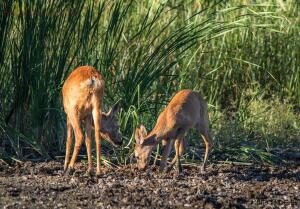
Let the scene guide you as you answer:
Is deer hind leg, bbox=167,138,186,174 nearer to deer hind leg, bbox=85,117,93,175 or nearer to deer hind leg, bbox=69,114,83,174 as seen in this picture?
deer hind leg, bbox=85,117,93,175

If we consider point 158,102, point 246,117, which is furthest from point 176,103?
point 246,117

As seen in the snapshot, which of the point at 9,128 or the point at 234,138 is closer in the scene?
the point at 9,128

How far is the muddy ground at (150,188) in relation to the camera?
6.88 metres

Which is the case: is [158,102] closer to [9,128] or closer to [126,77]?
[126,77]

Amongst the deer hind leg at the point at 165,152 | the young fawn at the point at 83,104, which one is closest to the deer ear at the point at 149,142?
the deer hind leg at the point at 165,152

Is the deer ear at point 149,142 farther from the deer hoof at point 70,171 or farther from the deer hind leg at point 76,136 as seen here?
the deer hoof at point 70,171

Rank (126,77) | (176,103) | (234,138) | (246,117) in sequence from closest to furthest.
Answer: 1. (176,103)
2. (126,77)
3. (234,138)
4. (246,117)

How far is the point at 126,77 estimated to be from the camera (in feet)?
29.8

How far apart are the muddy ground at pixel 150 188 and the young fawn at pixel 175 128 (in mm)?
172

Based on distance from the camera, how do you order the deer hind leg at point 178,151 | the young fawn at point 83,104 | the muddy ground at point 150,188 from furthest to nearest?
the deer hind leg at point 178,151
the young fawn at point 83,104
the muddy ground at point 150,188

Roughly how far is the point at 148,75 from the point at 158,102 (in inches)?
11.8

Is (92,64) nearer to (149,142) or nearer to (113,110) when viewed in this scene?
(113,110)

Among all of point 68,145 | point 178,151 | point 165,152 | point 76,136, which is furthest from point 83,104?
point 178,151

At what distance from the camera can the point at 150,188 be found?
7418 mm
